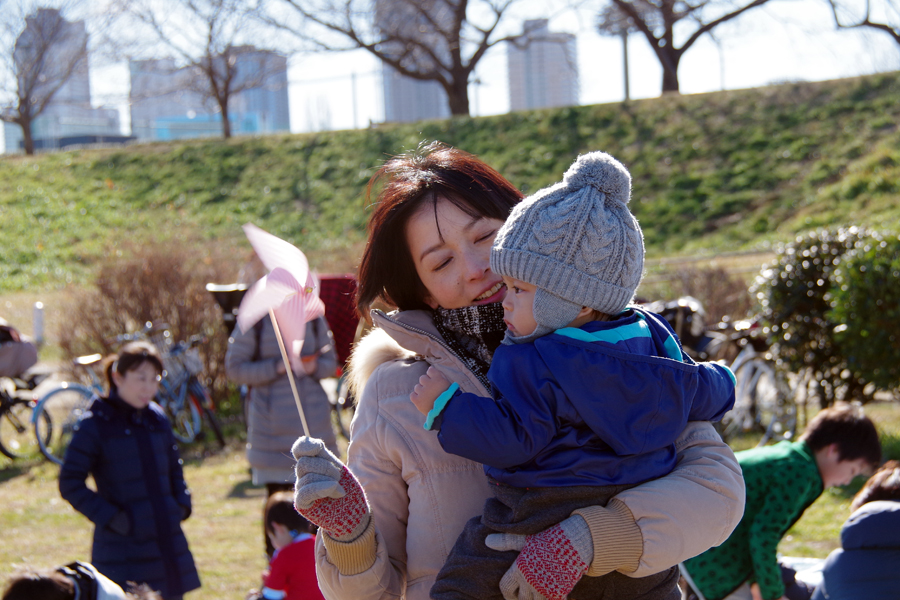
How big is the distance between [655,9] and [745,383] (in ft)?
75.2

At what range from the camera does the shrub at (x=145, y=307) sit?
32.8 feet

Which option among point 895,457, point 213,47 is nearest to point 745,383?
point 895,457

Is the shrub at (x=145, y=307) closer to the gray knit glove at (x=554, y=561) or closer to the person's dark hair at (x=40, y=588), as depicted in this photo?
the person's dark hair at (x=40, y=588)

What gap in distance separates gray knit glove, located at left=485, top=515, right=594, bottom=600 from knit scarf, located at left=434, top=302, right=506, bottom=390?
1.58ft

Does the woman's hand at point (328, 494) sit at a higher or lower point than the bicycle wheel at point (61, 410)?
higher

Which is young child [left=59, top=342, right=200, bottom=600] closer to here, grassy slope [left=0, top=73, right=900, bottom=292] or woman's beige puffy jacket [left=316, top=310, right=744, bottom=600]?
woman's beige puffy jacket [left=316, top=310, right=744, bottom=600]

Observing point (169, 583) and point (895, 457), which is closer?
point (169, 583)

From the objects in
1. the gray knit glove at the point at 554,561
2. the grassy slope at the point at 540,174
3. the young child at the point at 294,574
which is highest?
A: the grassy slope at the point at 540,174

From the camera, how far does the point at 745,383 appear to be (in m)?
8.06

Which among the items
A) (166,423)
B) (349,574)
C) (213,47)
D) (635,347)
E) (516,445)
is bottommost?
(166,423)

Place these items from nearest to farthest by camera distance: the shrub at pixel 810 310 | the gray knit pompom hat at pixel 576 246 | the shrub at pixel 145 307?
the gray knit pompom hat at pixel 576 246, the shrub at pixel 810 310, the shrub at pixel 145 307

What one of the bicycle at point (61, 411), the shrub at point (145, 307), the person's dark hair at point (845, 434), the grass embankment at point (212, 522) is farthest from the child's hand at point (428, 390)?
the shrub at point (145, 307)

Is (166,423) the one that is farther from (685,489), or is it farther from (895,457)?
(895,457)

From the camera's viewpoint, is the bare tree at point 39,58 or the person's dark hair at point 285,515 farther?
the bare tree at point 39,58
